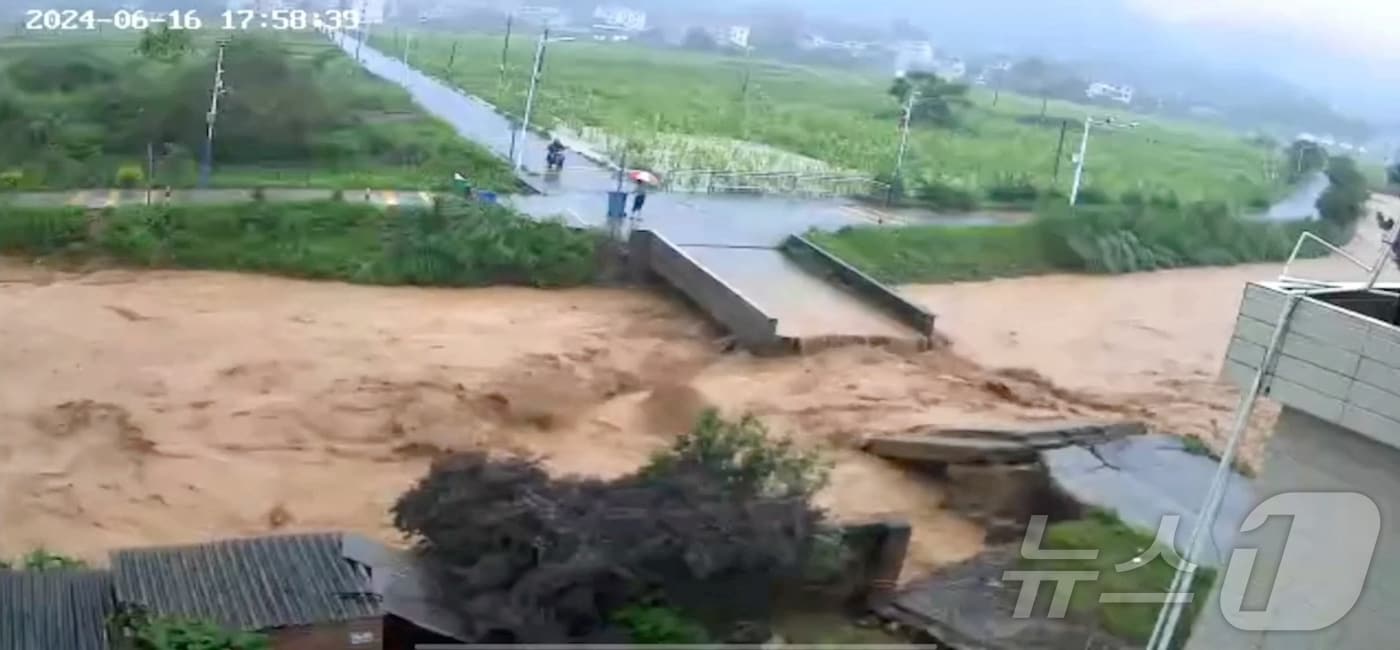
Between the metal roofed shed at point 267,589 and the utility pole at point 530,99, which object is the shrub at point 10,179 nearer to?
the utility pole at point 530,99

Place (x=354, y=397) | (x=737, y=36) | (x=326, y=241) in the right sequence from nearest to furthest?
1. (x=354, y=397)
2. (x=326, y=241)
3. (x=737, y=36)

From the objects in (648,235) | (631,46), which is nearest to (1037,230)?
(648,235)

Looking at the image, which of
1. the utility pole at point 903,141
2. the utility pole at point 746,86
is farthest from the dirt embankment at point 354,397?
the utility pole at point 746,86

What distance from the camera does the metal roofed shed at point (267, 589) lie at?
11.6 feet

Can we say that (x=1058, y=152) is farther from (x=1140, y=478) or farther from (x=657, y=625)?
(x=657, y=625)

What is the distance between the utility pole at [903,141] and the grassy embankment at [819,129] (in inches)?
5.3

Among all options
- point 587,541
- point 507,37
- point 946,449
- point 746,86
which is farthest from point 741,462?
point 746,86

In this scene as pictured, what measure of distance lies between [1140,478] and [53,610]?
395cm

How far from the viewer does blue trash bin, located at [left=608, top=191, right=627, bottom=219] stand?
35.7 feet

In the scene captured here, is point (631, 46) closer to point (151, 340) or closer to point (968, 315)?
point (968, 315)

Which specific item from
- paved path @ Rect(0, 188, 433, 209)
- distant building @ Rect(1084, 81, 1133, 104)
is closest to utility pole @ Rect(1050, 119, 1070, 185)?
distant building @ Rect(1084, 81, 1133, 104)

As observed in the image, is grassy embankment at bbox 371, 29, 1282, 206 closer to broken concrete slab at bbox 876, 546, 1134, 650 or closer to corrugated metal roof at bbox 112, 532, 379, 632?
broken concrete slab at bbox 876, 546, 1134, 650

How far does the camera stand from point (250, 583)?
3.66 metres

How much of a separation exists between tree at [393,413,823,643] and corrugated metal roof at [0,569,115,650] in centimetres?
82
